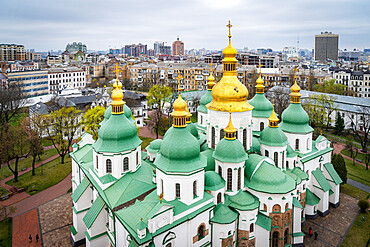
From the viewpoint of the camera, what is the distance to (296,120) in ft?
76.4

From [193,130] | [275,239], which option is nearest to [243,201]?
[275,239]

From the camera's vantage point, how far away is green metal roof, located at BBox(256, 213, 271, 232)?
17703 mm

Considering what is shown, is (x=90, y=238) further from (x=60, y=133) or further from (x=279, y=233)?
(x=60, y=133)

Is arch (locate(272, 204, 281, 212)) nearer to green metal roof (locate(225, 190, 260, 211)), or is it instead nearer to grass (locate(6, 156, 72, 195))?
Answer: green metal roof (locate(225, 190, 260, 211))

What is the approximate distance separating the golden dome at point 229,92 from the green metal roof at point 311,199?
32.2ft

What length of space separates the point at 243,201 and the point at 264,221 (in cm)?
205

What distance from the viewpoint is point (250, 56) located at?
11138 cm

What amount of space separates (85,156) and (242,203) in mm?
13333

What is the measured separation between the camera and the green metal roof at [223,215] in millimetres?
16734

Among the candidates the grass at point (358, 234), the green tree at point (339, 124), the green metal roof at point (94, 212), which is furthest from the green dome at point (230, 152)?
the green tree at point (339, 124)

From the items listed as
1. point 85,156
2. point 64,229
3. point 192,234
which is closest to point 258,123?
point 192,234

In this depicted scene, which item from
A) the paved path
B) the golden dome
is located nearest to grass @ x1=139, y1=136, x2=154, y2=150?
the golden dome

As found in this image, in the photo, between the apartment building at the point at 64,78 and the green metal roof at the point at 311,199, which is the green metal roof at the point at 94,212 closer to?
the green metal roof at the point at 311,199

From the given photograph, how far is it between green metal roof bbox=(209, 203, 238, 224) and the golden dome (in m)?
6.68
